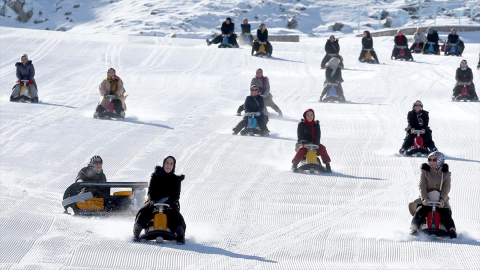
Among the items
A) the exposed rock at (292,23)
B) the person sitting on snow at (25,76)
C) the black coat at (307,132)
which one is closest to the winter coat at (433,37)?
the exposed rock at (292,23)

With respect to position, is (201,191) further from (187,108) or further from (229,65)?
(229,65)

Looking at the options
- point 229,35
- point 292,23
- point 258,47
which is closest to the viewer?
point 258,47

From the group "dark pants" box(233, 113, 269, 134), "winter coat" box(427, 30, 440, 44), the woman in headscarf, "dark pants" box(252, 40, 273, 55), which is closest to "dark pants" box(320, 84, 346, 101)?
the woman in headscarf

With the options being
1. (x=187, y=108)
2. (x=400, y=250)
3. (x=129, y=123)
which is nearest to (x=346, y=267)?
(x=400, y=250)

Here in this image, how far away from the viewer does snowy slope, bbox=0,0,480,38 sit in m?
47.6

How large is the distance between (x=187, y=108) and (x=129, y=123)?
3.28 metres

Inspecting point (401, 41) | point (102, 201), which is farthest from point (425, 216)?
point (401, 41)

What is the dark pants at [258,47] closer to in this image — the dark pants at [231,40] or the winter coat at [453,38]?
the dark pants at [231,40]

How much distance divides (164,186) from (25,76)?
1400 cm

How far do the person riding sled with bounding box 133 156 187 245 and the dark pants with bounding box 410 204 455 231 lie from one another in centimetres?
240

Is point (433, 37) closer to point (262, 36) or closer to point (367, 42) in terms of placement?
point (367, 42)

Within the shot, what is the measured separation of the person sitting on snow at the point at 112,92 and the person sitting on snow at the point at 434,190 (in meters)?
11.3

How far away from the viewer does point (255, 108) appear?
19.0 metres

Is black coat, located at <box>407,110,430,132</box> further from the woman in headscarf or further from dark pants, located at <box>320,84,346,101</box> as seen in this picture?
dark pants, located at <box>320,84,346,101</box>
